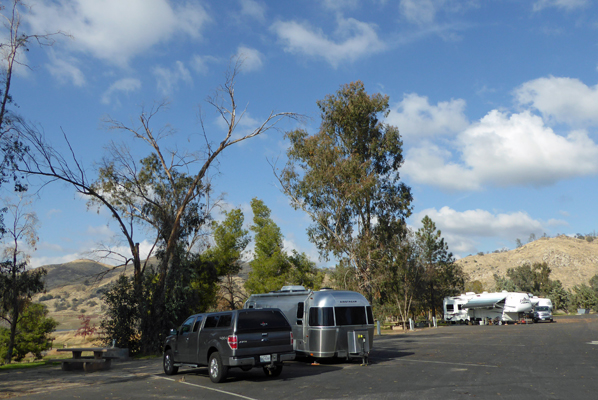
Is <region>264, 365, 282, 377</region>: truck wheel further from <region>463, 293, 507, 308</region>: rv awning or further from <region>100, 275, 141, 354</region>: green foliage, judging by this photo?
<region>463, 293, 507, 308</region>: rv awning

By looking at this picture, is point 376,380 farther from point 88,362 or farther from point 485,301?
point 485,301

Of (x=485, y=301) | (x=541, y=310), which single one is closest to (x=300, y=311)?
(x=485, y=301)

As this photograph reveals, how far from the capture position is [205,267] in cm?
3691

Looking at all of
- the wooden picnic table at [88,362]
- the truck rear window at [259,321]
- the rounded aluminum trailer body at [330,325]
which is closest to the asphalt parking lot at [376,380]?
the wooden picnic table at [88,362]

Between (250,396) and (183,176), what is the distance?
23905 millimetres

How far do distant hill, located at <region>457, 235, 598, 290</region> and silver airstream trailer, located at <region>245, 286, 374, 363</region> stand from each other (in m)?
99.8

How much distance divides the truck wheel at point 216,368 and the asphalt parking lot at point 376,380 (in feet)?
0.84

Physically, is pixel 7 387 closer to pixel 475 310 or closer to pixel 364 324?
pixel 364 324

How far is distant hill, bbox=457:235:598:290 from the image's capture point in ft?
363

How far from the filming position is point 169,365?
48.5 feet

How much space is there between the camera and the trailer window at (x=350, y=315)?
15.5 m

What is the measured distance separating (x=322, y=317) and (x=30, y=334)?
41.4m

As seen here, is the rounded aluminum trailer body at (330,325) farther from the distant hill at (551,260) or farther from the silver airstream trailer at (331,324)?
the distant hill at (551,260)

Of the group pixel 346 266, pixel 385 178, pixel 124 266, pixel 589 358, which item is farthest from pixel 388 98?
pixel 589 358
